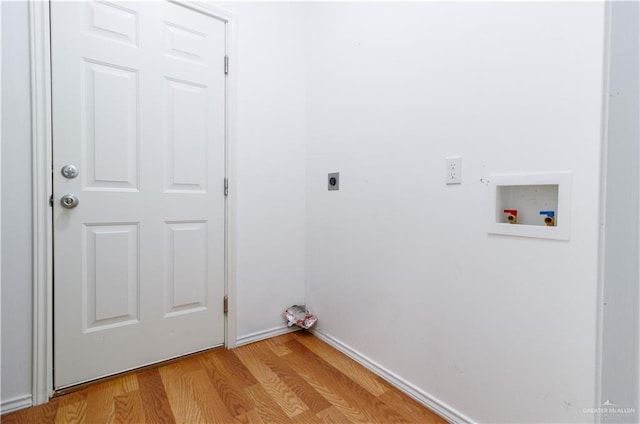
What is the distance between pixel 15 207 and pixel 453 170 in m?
1.84

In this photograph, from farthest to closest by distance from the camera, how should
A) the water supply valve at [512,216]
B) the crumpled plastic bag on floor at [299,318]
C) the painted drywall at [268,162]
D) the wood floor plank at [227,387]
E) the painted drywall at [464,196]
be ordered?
the crumpled plastic bag on floor at [299,318] → the painted drywall at [268,162] → the wood floor plank at [227,387] → the water supply valve at [512,216] → the painted drywall at [464,196]

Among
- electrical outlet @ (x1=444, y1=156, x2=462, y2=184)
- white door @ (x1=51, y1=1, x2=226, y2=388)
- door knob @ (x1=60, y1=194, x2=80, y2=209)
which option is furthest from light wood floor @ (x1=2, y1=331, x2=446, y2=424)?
electrical outlet @ (x1=444, y1=156, x2=462, y2=184)

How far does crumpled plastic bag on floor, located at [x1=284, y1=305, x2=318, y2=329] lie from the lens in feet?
6.69

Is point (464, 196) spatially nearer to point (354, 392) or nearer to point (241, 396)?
point (354, 392)

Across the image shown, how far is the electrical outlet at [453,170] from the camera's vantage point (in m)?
1.22

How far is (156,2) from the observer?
62.7 inches

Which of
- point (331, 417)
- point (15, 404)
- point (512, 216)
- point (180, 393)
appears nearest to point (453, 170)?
point (512, 216)

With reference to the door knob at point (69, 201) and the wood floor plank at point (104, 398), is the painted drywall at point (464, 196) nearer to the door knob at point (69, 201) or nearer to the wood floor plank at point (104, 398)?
the wood floor plank at point (104, 398)

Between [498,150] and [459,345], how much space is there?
2.57ft

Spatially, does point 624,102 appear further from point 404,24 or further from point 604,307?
point 404,24

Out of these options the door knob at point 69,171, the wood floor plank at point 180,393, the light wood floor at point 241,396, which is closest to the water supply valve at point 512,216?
the light wood floor at point 241,396

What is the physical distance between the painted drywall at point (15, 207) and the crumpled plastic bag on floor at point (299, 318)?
4.24 ft

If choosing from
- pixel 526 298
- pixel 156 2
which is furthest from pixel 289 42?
pixel 526 298

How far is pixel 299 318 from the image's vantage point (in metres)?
2.06
